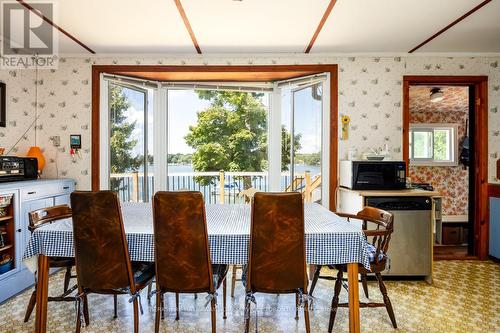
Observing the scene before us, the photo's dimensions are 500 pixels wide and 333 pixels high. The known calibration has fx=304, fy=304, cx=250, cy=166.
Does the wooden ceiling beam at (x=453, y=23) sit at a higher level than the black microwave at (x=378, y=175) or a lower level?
higher

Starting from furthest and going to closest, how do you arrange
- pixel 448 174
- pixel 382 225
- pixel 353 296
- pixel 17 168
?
pixel 448 174
pixel 17 168
pixel 382 225
pixel 353 296

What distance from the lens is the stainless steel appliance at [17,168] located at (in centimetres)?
277

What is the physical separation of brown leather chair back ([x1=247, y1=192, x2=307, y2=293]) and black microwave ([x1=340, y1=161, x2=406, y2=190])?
65.1 inches

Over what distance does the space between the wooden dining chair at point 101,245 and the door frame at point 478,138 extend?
3.17m

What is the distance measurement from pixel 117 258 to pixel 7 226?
1659 mm

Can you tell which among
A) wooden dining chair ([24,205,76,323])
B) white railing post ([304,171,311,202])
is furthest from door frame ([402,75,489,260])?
wooden dining chair ([24,205,76,323])

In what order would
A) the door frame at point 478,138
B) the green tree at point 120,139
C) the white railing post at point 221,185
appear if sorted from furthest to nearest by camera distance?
the white railing post at point 221,185, the green tree at point 120,139, the door frame at point 478,138

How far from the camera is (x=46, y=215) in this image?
227cm

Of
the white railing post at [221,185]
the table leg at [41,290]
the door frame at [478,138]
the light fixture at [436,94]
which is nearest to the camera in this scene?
the table leg at [41,290]

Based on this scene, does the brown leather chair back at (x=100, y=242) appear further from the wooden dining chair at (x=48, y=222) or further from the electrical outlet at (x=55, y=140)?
the electrical outlet at (x=55, y=140)

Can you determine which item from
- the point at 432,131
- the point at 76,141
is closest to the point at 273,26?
the point at 76,141

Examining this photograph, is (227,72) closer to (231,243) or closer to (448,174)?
(231,243)

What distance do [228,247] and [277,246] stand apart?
0.29 metres

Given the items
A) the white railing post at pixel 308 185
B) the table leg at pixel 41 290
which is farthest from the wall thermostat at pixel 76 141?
the white railing post at pixel 308 185
